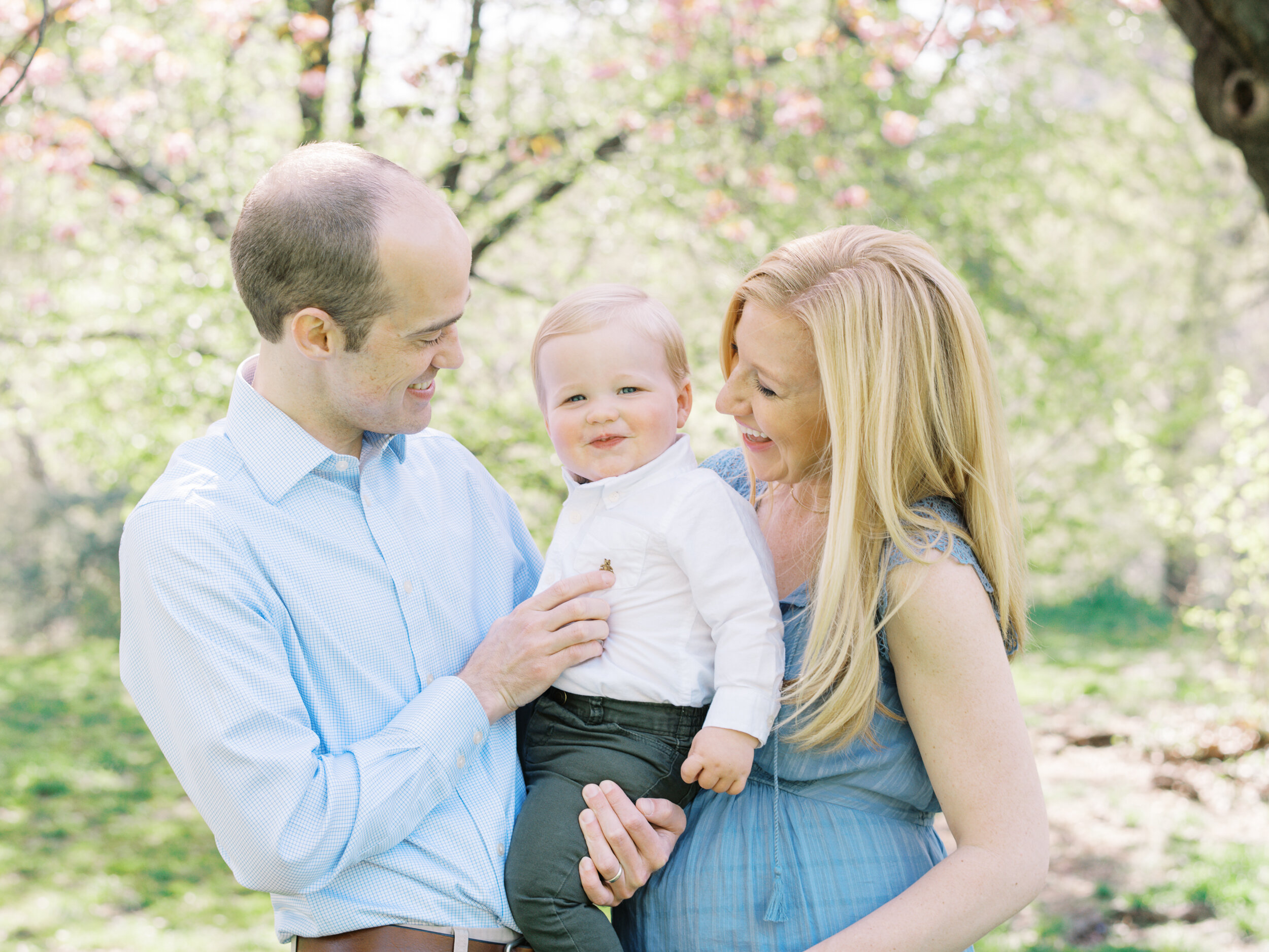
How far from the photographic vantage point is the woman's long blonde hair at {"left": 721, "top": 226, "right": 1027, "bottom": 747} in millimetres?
1902

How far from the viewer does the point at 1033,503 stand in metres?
7.91

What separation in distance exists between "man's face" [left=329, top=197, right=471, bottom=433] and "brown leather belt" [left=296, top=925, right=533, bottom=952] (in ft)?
3.02

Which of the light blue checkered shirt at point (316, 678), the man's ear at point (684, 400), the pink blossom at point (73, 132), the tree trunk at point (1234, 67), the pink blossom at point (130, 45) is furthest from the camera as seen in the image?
the pink blossom at point (130, 45)

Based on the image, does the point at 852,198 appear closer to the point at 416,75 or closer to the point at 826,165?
the point at 826,165

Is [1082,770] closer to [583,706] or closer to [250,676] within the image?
[583,706]

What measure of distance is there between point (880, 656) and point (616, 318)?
864 mm

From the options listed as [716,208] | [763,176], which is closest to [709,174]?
[716,208]

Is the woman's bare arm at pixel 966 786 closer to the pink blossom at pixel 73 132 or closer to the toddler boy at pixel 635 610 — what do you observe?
the toddler boy at pixel 635 610

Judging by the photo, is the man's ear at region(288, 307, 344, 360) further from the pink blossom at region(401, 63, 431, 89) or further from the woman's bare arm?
the pink blossom at region(401, 63, 431, 89)

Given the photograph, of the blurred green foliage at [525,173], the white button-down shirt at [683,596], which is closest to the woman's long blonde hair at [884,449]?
the white button-down shirt at [683,596]

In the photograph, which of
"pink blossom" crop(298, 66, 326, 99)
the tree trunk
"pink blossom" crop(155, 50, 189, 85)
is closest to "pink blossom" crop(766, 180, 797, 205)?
"pink blossom" crop(298, 66, 326, 99)

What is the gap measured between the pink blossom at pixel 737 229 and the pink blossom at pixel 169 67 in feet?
A: 10.9

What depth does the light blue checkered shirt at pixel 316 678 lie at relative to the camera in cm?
172

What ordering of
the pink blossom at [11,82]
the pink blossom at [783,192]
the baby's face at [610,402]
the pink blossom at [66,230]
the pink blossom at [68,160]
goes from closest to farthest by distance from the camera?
the baby's face at [610,402] → the pink blossom at [11,82] → the pink blossom at [68,160] → the pink blossom at [66,230] → the pink blossom at [783,192]
